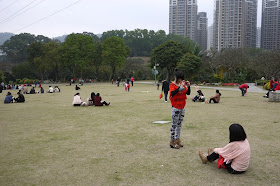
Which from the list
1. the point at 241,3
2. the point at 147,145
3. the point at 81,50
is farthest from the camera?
the point at 241,3

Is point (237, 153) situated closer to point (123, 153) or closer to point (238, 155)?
point (238, 155)

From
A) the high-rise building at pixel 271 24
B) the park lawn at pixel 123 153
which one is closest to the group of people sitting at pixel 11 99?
the park lawn at pixel 123 153

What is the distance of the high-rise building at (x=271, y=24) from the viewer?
91.4 meters

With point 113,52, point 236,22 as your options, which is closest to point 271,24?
point 236,22

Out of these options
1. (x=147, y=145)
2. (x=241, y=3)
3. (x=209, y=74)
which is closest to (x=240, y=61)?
(x=209, y=74)

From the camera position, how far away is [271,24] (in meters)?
93.4

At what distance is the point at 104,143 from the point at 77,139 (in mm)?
969

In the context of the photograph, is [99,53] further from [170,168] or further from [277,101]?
[170,168]

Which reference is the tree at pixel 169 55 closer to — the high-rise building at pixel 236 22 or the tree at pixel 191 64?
the tree at pixel 191 64

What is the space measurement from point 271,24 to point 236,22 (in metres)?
16.2

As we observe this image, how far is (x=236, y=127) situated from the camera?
Answer: 4.58 m

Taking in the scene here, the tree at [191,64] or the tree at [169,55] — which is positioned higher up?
the tree at [169,55]

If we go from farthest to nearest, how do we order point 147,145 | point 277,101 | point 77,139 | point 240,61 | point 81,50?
point 81,50 < point 240,61 < point 277,101 < point 77,139 < point 147,145

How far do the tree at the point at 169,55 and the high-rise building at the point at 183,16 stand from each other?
77.8m
